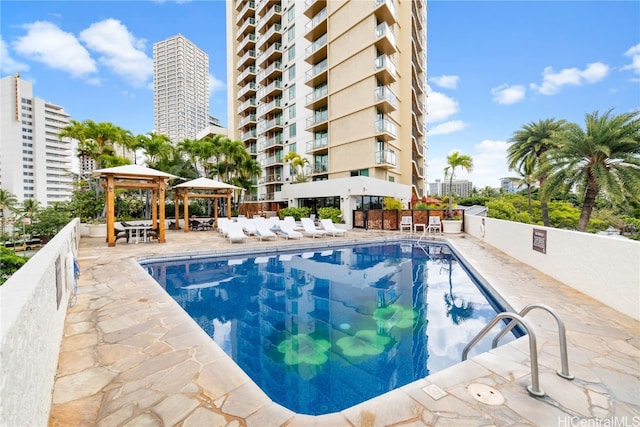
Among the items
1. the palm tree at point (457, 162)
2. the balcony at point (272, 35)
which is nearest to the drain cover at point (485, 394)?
the palm tree at point (457, 162)

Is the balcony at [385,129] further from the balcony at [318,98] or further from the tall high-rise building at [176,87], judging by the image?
the tall high-rise building at [176,87]

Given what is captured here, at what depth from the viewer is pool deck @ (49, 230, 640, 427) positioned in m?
2.23

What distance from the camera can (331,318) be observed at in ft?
18.0

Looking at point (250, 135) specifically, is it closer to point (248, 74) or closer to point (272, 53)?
point (248, 74)

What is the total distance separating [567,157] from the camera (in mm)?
12602

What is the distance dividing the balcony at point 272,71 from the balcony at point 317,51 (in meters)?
5.67

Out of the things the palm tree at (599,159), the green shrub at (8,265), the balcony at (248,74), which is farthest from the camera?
the balcony at (248,74)

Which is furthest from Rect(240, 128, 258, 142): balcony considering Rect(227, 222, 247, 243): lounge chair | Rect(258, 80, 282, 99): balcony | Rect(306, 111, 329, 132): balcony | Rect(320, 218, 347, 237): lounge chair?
Rect(227, 222, 247, 243): lounge chair

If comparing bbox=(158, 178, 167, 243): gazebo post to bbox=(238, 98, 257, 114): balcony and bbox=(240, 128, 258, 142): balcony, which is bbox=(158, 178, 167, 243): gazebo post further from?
bbox=(238, 98, 257, 114): balcony

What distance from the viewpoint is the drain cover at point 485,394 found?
2426 millimetres

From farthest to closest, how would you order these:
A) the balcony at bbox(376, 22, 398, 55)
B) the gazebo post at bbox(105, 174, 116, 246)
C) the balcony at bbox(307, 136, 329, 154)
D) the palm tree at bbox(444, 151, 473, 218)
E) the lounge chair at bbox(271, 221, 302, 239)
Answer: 1. the balcony at bbox(307, 136, 329, 154)
2. the palm tree at bbox(444, 151, 473, 218)
3. the balcony at bbox(376, 22, 398, 55)
4. the lounge chair at bbox(271, 221, 302, 239)
5. the gazebo post at bbox(105, 174, 116, 246)

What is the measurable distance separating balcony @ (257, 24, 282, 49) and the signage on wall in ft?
113

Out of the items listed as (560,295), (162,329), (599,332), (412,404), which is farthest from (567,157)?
(162,329)

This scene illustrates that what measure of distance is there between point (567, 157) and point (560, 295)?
35.4ft
